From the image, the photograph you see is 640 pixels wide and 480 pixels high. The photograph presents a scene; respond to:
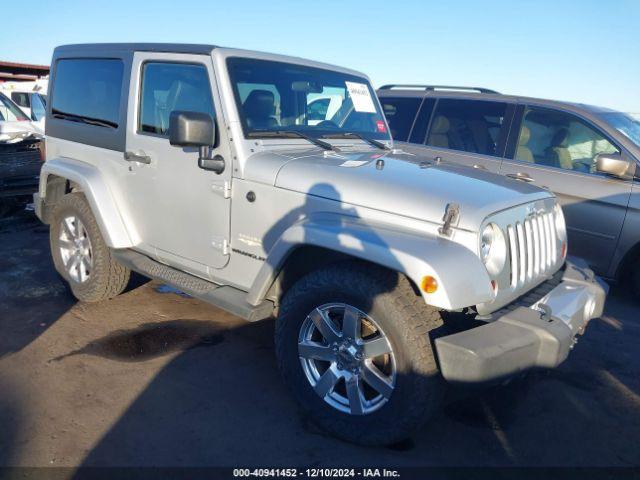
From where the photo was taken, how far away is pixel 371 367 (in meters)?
2.65

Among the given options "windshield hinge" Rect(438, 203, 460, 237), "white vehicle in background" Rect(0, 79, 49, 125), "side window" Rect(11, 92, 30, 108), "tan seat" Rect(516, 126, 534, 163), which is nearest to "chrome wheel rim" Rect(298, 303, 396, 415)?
"windshield hinge" Rect(438, 203, 460, 237)

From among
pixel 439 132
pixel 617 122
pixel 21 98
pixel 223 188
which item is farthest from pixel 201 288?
pixel 21 98

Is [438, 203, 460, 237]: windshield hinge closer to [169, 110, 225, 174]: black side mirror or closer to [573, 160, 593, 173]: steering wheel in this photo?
[169, 110, 225, 174]: black side mirror

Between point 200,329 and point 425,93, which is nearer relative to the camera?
point 200,329

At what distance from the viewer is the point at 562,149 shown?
5.26 metres

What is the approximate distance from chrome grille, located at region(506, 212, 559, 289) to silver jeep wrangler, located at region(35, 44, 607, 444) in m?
0.01

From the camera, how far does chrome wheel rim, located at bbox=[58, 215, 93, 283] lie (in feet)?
14.2

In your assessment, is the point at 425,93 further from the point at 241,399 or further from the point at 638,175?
the point at 241,399

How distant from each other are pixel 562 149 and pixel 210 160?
12.4 feet

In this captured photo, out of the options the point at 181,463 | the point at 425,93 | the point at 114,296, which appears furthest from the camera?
the point at 425,93

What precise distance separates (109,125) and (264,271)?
202 centimetres

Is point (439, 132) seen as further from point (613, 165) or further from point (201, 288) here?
point (201, 288)

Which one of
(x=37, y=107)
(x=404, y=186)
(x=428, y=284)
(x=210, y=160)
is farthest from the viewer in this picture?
(x=37, y=107)

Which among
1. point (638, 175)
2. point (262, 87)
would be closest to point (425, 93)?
point (638, 175)
